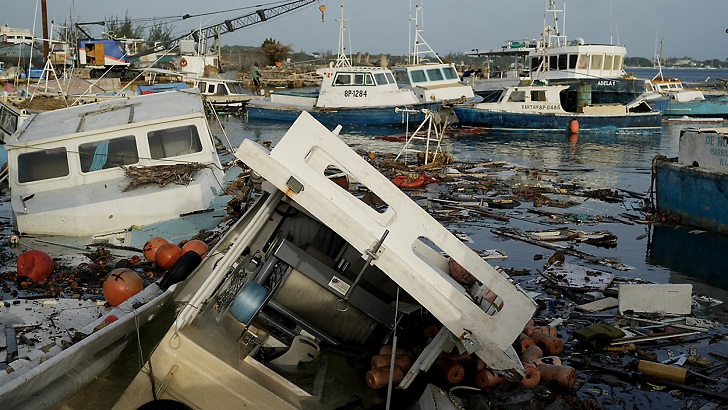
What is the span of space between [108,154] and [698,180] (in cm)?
989

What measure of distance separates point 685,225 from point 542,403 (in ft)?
27.7

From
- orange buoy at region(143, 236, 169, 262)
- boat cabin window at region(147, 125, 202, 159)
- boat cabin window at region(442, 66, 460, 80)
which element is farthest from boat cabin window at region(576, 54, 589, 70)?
orange buoy at region(143, 236, 169, 262)

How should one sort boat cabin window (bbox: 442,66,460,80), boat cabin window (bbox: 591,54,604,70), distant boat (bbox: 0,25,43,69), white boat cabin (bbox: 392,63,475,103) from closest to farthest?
1. white boat cabin (bbox: 392,63,475,103)
2. boat cabin window (bbox: 591,54,604,70)
3. boat cabin window (bbox: 442,66,460,80)
4. distant boat (bbox: 0,25,43,69)

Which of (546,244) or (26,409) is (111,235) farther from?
(546,244)

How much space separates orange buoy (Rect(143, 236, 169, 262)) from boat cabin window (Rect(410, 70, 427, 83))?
30.1m

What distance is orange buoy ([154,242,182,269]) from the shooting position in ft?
31.1

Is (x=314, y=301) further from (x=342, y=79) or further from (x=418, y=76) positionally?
(x=418, y=76)

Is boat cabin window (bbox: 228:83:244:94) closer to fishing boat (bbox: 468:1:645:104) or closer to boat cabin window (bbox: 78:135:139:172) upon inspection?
fishing boat (bbox: 468:1:645:104)

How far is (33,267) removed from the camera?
30.2ft

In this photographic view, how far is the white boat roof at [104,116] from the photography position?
11570 millimetres

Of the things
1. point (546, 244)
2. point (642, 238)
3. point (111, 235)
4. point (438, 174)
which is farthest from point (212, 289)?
point (438, 174)

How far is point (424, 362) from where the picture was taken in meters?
6.00

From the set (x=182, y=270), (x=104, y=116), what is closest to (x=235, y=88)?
(x=104, y=116)

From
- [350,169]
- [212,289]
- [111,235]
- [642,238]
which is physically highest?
[350,169]
